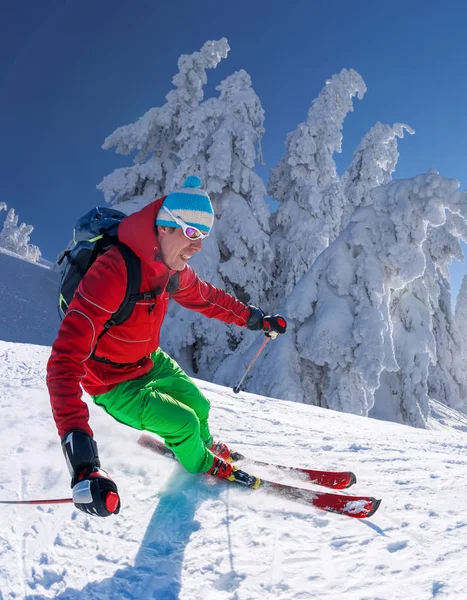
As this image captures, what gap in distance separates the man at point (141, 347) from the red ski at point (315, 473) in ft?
0.74

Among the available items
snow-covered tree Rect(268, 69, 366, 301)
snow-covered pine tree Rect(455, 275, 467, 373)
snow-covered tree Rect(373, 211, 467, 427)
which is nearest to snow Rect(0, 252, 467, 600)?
snow-covered tree Rect(373, 211, 467, 427)

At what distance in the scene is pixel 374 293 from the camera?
11.1m

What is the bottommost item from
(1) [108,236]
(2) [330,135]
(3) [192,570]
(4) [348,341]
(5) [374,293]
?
(3) [192,570]

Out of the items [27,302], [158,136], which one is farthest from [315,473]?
[158,136]

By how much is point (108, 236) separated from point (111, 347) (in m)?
0.75

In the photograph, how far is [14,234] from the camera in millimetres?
52969

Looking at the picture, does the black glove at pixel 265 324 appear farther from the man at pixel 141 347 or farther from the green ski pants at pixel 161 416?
the green ski pants at pixel 161 416

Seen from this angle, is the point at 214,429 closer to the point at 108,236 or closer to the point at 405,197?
the point at 108,236

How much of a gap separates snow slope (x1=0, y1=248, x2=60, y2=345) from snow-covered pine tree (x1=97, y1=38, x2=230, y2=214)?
5036 mm

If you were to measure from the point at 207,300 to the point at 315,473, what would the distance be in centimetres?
177

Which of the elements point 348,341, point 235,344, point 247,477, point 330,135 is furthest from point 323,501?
point 330,135

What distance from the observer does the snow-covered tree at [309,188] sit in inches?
689

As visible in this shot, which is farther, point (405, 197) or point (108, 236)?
point (405, 197)

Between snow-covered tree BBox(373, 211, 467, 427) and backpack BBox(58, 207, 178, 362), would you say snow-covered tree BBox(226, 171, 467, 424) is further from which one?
backpack BBox(58, 207, 178, 362)
